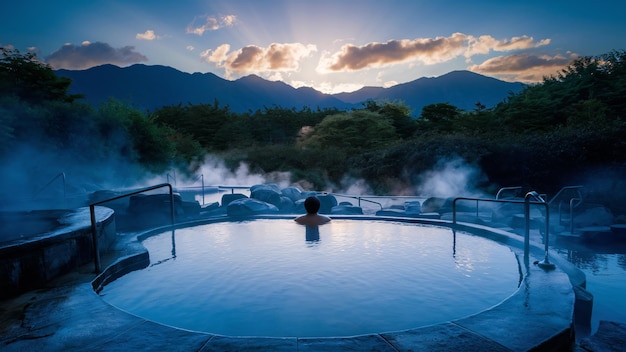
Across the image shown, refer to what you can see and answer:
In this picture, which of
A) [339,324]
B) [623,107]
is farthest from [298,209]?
[623,107]

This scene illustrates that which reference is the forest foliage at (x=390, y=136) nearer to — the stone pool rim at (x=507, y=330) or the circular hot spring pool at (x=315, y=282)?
the circular hot spring pool at (x=315, y=282)

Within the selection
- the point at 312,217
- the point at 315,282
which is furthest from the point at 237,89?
the point at 315,282

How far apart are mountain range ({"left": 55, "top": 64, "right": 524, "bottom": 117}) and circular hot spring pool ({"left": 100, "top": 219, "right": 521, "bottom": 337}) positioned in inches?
2762

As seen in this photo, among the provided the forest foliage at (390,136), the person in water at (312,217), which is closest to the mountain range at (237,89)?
the forest foliage at (390,136)

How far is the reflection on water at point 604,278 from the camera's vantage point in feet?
12.5

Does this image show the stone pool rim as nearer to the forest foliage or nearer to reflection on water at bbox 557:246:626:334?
reflection on water at bbox 557:246:626:334

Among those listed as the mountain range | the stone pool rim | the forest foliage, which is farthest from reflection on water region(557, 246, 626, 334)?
the mountain range

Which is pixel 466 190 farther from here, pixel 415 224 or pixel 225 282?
pixel 225 282

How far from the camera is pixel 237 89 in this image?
92312 millimetres

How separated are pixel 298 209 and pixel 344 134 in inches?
613

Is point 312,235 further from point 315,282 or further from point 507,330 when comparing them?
point 507,330

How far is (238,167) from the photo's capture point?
2130 cm

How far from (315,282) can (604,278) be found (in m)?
3.79

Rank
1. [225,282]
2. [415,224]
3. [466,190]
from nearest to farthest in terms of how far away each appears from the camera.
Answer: [225,282]
[415,224]
[466,190]
